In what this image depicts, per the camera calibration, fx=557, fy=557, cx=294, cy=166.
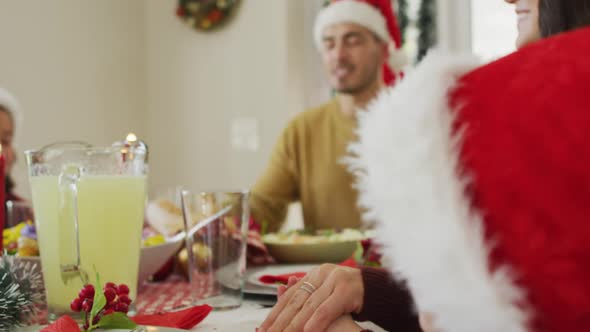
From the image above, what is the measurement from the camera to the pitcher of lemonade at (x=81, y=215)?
68 centimetres

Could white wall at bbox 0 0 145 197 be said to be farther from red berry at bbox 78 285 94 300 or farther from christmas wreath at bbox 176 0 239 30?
red berry at bbox 78 285 94 300

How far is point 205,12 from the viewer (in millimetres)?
3301

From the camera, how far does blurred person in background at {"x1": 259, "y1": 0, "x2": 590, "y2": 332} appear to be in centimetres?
30

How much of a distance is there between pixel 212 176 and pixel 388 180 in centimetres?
306

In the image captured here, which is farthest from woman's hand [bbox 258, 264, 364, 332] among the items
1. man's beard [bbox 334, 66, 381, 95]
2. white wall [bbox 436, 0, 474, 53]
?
white wall [bbox 436, 0, 474, 53]

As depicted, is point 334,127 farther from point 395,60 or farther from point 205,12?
point 205,12

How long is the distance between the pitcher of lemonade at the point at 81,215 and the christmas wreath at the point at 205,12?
2680 millimetres

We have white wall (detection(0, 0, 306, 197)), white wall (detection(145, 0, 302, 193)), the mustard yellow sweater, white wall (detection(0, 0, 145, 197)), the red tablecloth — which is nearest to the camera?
the red tablecloth

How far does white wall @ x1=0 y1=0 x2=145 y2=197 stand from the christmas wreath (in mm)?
352

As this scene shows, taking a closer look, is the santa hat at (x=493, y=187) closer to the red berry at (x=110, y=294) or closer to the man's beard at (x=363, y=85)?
→ the red berry at (x=110, y=294)

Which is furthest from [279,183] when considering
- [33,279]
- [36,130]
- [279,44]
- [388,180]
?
[388,180]

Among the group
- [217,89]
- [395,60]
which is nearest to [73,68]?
[217,89]

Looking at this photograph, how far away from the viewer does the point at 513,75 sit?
341mm

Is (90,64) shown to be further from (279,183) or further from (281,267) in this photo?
(281,267)
